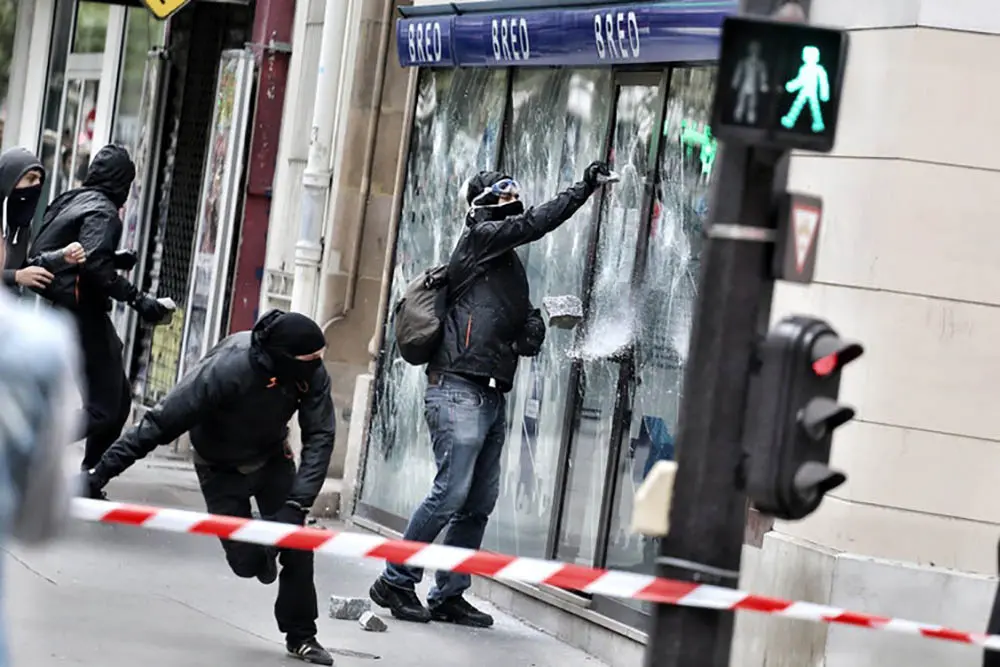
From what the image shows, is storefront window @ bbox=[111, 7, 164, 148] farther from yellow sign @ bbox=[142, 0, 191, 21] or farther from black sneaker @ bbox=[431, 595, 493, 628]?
black sneaker @ bbox=[431, 595, 493, 628]

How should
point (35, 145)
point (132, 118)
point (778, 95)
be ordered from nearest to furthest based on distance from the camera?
point (778, 95), point (132, 118), point (35, 145)

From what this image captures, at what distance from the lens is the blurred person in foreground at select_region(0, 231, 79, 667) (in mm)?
3080

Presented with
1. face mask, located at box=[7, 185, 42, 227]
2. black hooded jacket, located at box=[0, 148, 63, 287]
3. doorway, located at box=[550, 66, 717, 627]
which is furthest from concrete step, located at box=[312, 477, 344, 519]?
doorway, located at box=[550, 66, 717, 627]

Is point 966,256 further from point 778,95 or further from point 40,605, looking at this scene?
point 40,605

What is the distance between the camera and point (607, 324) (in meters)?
9.35

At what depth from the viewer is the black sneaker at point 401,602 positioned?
9477 millimetres

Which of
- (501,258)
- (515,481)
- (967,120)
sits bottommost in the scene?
(515,481)

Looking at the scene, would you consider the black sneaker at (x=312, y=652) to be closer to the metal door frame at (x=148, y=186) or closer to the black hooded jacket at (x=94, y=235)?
the black hooded jacket at (x=94, y=235)

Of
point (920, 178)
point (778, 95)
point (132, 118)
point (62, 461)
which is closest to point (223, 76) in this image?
point (132, 118)

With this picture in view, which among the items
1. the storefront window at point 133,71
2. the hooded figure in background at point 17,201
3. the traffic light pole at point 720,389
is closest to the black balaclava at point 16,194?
the hooded figure in background at point 17,201

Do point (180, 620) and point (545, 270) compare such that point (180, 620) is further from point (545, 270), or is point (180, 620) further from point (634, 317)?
point (545, 270)

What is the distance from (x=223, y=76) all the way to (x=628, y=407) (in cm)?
688

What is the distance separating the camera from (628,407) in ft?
29.8

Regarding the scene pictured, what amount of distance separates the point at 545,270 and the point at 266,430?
2.22m
